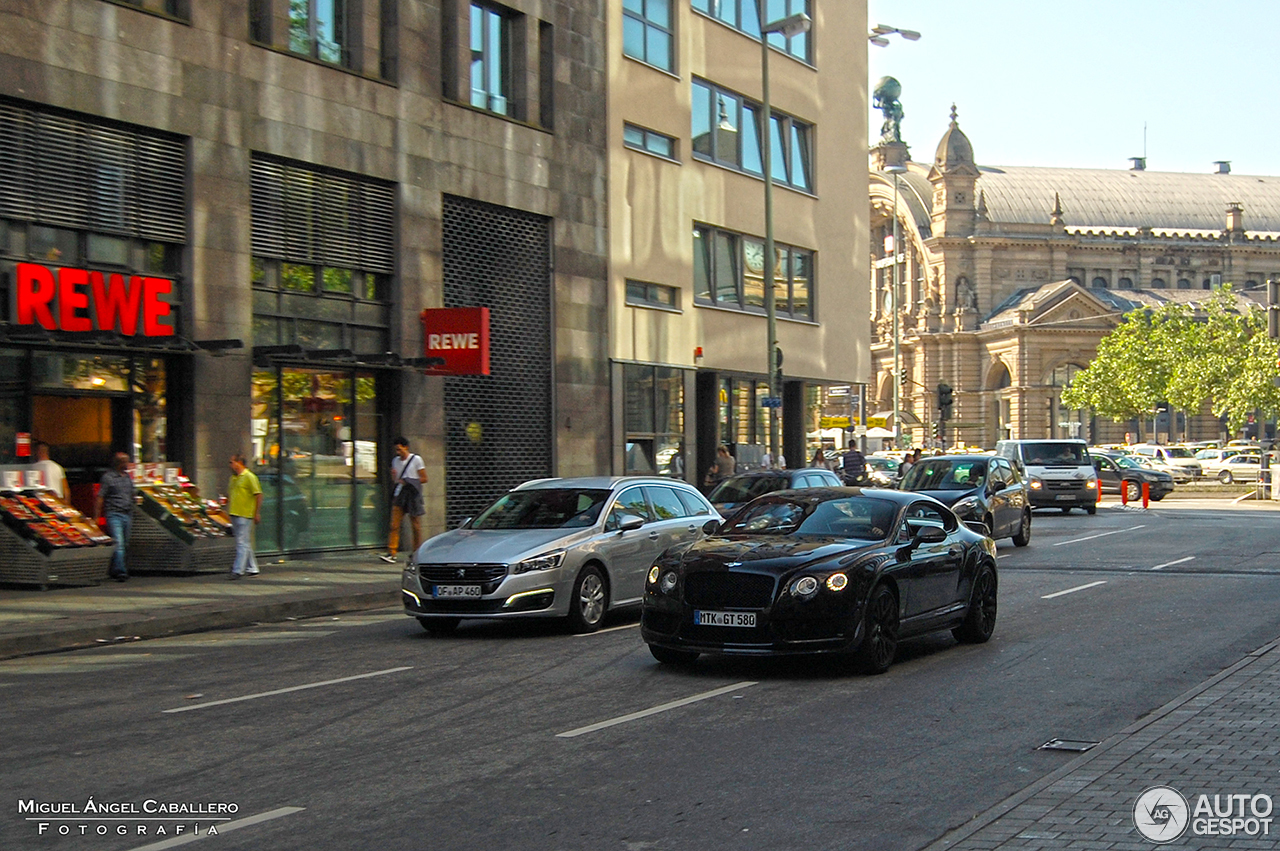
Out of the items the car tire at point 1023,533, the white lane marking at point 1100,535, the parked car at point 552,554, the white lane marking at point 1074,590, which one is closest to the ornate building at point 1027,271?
the white lane marking at point 1100,535

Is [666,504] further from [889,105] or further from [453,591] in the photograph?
[889,105]

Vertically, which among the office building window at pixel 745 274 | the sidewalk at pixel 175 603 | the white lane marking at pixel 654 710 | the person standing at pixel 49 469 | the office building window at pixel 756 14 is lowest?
the sidewalk at pixel 175 603

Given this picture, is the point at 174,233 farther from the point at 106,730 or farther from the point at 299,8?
the point at 106,730

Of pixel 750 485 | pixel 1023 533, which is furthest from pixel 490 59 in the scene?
pixel 1023 533

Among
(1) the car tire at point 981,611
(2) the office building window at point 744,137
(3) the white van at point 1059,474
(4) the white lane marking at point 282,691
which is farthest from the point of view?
(3) the white van at point 1059,474

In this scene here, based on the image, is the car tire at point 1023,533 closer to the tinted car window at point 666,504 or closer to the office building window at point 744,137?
the office building window at point 744,137

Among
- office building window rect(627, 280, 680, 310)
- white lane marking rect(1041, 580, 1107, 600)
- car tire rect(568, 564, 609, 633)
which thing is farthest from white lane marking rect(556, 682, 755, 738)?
office building window rect(627, 280, 680, 310)

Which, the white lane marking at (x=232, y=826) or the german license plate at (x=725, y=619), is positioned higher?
the german license plate at (x=725, y=619)

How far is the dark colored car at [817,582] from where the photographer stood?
34.6 ft

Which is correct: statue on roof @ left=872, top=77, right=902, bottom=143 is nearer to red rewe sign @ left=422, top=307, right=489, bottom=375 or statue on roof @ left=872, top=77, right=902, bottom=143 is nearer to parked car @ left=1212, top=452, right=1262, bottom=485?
parked car @ left=1212, top=452, right=1262, bottom=485

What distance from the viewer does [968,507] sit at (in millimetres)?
24953

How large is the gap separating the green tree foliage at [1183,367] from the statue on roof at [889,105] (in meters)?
41.9

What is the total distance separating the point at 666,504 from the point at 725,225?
60.4ft

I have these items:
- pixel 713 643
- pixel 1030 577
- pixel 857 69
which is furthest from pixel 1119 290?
pixel 713 643
